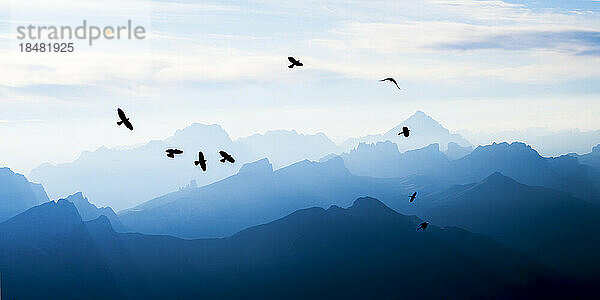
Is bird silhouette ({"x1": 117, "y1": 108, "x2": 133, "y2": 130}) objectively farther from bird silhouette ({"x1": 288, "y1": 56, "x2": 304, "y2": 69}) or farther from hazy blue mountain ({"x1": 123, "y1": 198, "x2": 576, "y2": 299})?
hazy blue mountain ({"x1": 123, "y1": 198, "x2": 576, "y2": 299})

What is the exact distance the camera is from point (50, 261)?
175375mm

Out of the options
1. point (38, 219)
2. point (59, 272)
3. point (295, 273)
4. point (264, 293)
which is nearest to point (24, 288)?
point (59, 272)

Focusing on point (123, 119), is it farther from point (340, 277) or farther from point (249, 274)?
point (249, 274)

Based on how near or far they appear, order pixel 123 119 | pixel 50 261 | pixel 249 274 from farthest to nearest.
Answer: pixel 249 274 < pixel 50 261 < pixel 123 119

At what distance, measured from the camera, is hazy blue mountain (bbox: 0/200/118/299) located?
163750 millimetres

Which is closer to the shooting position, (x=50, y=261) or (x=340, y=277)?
(x=50, y=261)

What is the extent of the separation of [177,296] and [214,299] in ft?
48.2

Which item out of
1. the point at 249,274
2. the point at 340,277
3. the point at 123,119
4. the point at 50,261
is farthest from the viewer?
the point at 249,274

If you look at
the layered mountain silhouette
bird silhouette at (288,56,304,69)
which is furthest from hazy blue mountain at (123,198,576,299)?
bird silhouette at (288,56,304,69)

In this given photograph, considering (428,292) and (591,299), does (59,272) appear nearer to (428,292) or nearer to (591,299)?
(428,292)

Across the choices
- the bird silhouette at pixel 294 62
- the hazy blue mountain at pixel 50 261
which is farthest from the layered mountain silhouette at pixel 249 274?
the bird silhouette at pixel 294 62

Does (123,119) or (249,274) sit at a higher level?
(123,119)

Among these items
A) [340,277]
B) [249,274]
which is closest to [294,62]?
[340,277]

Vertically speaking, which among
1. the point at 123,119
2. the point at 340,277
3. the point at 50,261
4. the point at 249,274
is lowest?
the point at 340,277
